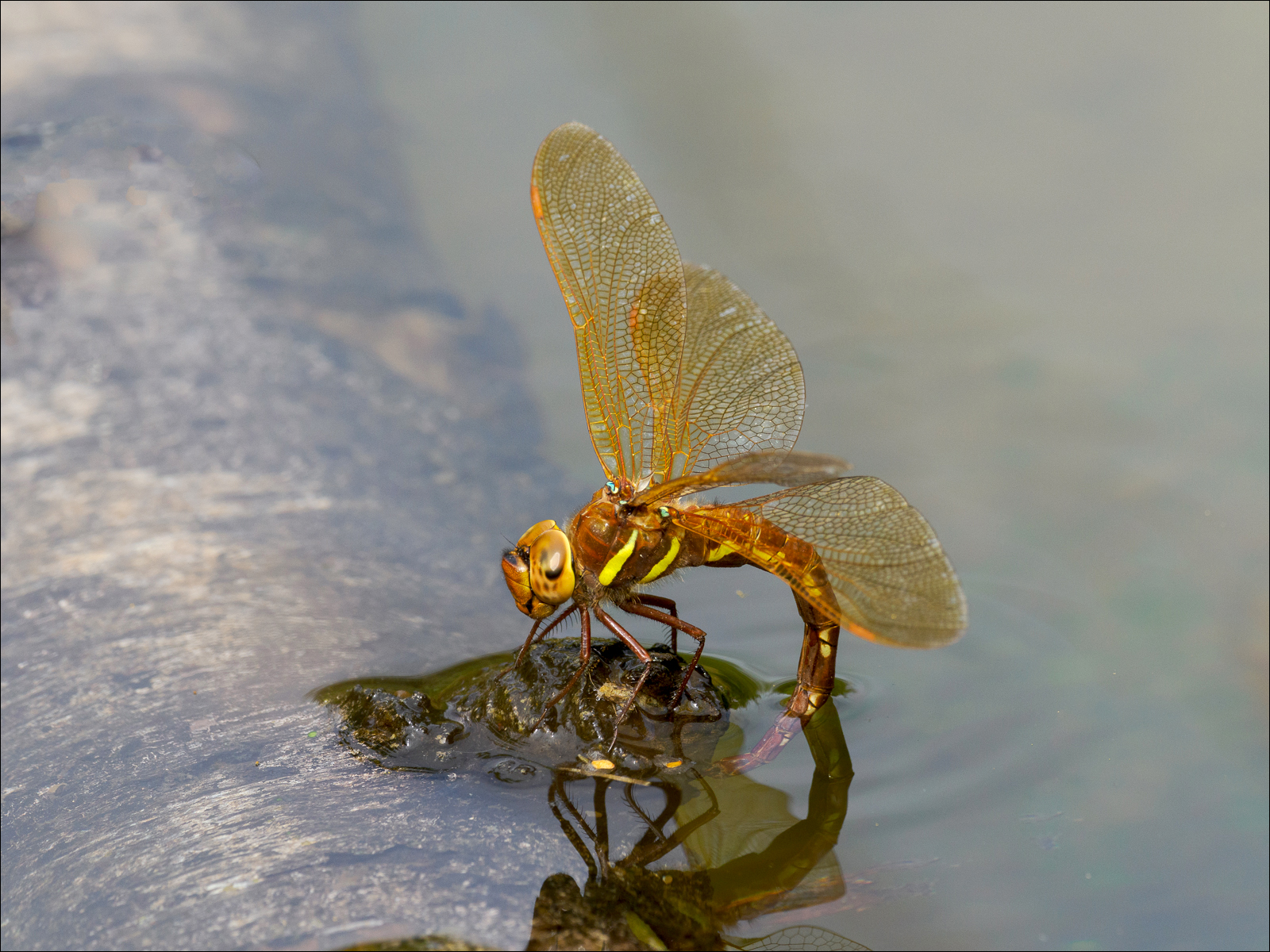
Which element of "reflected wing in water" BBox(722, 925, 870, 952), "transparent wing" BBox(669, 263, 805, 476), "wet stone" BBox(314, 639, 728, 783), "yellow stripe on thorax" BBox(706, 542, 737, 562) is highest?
"transparent wing" BBox(669, 263, 805, 476)

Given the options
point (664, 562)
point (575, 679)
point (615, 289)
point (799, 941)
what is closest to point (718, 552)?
point (664, 562)

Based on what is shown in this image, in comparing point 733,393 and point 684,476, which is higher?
point 733,393

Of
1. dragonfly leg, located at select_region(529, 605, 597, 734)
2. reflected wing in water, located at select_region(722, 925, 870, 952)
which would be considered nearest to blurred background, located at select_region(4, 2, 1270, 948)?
reflected wing in water, located at select_region(722, 925, 870, 952)

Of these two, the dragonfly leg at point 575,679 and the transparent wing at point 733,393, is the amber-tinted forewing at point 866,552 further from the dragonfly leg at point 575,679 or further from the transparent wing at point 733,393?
the dragonfly leg at point 575,679

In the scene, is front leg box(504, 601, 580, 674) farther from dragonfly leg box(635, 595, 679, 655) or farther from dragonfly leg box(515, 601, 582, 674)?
dragonfly leg box(635, 595, 679, 655)

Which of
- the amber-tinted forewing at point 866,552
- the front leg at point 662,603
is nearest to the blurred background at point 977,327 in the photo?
the front leg at point 662,603

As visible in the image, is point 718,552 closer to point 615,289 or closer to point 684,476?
point 684,476
